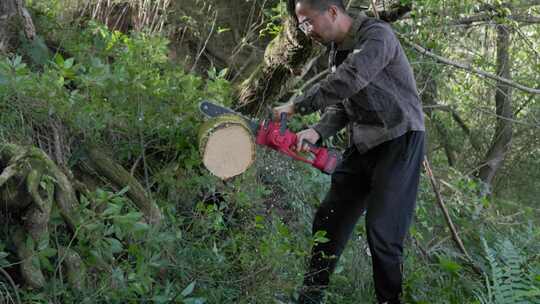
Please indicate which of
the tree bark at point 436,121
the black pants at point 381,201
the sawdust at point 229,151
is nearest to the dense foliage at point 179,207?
the sawdust at point 229,151

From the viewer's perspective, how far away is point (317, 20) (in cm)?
407

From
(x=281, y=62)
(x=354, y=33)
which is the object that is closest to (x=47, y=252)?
(x=354, y=33)

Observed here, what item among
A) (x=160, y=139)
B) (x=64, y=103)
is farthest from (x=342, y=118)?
(x=64, y=103)

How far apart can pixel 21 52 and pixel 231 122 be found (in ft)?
7.38

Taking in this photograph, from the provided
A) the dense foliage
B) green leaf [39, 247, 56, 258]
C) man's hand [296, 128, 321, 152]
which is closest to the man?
man's hand [296, 128, 321, 152]

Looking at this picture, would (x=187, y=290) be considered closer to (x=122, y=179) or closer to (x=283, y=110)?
(x=122, y=179)

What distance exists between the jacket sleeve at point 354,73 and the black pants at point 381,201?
1.55ft

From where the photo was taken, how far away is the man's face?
4.05 metres

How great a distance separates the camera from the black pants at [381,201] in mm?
4039

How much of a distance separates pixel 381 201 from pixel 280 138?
726 mm

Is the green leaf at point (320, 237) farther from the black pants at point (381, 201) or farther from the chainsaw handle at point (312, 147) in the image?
the chainsaw handle at point (312, 147)

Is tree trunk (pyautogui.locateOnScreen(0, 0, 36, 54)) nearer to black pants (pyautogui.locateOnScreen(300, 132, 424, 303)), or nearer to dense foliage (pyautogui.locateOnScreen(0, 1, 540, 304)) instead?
dense foliage (pyautogui.locateOnScreen(0, 1, 540, 304))

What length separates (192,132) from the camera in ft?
14.0

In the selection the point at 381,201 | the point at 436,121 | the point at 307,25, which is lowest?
the point at 436,121
